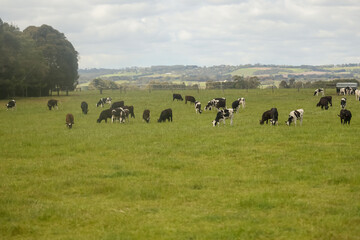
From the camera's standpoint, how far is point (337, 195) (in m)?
12.7

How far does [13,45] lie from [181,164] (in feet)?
181

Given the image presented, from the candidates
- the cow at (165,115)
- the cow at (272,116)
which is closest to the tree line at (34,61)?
the cow at (165,115)

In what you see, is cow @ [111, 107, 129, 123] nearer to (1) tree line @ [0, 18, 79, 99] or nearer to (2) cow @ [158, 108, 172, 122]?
(2) cow @ [158, 108, 172, 122]

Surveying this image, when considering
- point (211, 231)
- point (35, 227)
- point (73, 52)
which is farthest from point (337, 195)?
point (73, 52)

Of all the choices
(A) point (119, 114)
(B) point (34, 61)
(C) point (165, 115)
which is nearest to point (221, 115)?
(C) point (165, 115)

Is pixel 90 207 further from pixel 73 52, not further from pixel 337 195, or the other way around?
pixel 73 52

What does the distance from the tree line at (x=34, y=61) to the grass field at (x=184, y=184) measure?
1606 inches

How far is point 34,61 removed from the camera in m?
67.6

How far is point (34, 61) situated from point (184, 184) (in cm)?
5861

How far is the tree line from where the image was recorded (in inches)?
2506

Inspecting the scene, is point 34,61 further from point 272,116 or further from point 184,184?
point 184,184

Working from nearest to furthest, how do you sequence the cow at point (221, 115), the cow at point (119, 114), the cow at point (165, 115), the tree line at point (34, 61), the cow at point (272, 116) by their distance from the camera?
the cow at point (272, 116), the cow at point (221, 115), the cow at point (165, 115), the cow at point (119, 114), the tree line at point (34, 61)

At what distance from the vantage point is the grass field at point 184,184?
33.9 ft

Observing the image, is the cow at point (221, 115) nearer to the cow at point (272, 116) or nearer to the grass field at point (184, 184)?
the cow at point (272, 116)
